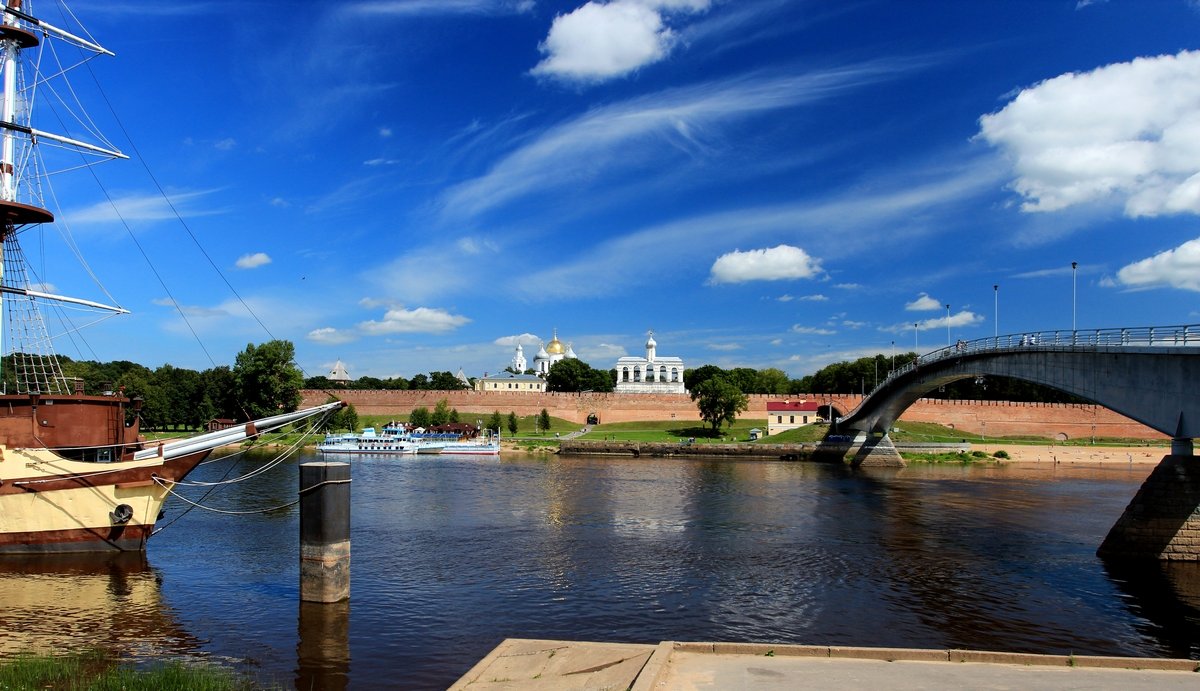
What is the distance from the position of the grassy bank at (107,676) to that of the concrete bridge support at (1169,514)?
25.6 meters

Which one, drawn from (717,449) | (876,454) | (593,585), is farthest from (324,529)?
(717,449)

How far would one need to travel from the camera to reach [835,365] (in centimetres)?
13800

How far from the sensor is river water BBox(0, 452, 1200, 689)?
17.1 metres

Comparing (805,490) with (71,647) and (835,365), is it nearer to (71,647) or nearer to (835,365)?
(71,647)

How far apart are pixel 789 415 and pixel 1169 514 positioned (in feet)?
214

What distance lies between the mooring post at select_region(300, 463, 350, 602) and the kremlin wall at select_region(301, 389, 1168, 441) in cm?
8825

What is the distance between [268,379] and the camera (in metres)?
85.2

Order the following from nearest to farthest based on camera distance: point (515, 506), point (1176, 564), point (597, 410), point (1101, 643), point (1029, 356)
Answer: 1. point (1101, 643)
2. point (1176, 564)
3. point (1029, 356)
4. point (515, 506)
5. point (597, 410)

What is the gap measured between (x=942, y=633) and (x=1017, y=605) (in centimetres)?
426

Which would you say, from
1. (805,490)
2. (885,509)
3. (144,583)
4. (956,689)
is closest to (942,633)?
(956,689)

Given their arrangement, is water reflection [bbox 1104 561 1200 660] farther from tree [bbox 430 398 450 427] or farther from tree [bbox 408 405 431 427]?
tree [bbox 408 405 431 427]

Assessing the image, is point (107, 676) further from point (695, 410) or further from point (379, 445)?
point (695, 410)

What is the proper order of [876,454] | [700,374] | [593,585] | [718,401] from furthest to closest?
[700,374], [718,401], [876,454], [593,585]

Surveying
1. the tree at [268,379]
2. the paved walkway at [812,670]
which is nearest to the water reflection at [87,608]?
the paved walkway at [812,670]
